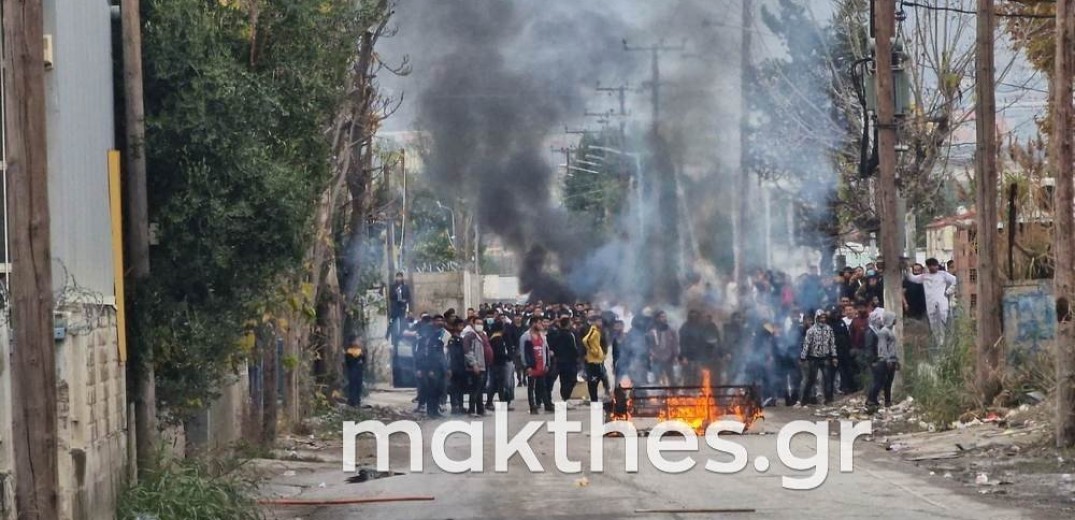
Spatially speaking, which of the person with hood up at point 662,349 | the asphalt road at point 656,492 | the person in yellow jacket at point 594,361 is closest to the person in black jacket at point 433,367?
the person in yellow jacket at point 594,361

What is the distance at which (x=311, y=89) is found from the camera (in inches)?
601

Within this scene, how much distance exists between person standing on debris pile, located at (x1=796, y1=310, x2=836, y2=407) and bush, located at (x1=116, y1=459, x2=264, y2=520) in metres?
12.8

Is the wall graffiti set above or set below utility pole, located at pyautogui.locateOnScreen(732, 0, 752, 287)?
below

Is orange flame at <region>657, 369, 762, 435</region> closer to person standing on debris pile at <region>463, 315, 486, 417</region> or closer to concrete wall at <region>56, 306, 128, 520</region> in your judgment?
person standing on debris pile at <region>463, 315, 486, 417</region>

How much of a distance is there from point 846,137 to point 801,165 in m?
2.23

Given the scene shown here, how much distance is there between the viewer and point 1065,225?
1728cm

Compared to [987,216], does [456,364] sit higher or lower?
lower

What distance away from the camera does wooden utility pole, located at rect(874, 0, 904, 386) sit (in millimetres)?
24297

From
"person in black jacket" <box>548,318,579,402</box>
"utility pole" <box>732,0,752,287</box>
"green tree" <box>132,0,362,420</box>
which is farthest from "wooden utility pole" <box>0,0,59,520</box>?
"utility pole" <box>732,0,752,287</box>

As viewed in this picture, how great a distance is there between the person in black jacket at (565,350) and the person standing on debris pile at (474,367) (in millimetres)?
1186

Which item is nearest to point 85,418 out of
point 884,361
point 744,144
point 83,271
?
point 83,271

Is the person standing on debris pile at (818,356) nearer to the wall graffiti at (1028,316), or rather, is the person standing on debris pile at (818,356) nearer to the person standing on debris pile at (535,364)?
the wall graffiti at (1028,316)

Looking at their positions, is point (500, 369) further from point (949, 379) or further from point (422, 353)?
point (949, 379)

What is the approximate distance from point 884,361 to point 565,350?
5819mm
